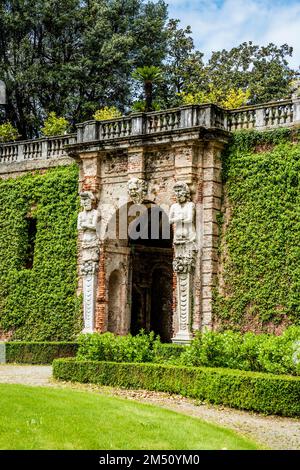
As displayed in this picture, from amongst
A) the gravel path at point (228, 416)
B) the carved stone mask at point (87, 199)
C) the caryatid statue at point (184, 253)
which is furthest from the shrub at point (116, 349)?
the carved stone mask at point (87, 199)

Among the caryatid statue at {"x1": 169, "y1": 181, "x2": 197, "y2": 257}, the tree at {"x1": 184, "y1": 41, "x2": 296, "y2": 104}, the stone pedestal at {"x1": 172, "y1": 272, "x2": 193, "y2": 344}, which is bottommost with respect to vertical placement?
the stone pedestal at {"x1": 172, "y1": 272, "x2": 193, "y2": 344}

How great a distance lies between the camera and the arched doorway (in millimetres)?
26844

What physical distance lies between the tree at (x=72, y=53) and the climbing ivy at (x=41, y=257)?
11986 mm

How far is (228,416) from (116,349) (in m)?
4.65

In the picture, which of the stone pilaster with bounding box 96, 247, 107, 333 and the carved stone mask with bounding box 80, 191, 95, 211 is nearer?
the stone pilaster with bounding box 96, 247, 107, 333

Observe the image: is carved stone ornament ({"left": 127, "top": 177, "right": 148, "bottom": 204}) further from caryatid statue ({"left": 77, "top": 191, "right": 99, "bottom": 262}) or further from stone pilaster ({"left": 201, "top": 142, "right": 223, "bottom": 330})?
stone pilaster ({"left": 201, "top": 142, "right": 223, "bottom": 330})

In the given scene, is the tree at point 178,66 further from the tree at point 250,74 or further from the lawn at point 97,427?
the lawn at point 97,427

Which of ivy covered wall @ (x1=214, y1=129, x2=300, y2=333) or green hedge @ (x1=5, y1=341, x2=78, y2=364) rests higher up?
ivy covered wall @ (x1=214, y1=129, x2=300, y2=333)

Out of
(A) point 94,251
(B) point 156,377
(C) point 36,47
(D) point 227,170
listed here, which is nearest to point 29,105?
(C) point 36,47

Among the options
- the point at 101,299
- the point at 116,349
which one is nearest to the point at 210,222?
the point at 101,299

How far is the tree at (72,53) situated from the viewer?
3859 centimetres

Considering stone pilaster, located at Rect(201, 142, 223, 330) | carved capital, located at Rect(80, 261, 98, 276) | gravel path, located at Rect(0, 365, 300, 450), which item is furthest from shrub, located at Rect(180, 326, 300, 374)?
carved capital, located at Rect(80, 261, 98, 276)

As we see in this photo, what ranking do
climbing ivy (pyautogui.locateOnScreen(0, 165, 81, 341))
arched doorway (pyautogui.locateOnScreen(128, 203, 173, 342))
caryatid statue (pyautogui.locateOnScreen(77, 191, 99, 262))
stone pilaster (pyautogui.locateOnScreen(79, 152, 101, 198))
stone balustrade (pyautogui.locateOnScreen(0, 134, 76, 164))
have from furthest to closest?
stone balustrade (pyautogui.locateOnScreen(0, 134, 76, 164)) → arched doorway (pyautogui.locateOnScreen(128, 203, 173, 342)) → climbing ivy (pyautogui.locateOnScreen(0, 165, 81, 341)) → stone pilaster (pyautogui.locateOnScreen(79, 152, 101, 198)) → caryatid statue (pyautogui.locateOnScreen(77, 191, 99, 262))

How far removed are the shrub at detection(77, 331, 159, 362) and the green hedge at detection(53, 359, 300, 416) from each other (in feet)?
1.65
